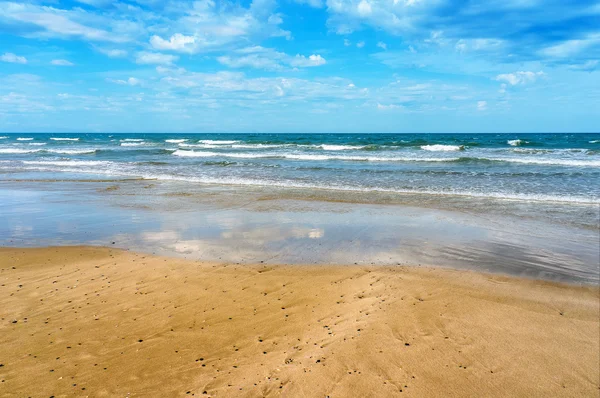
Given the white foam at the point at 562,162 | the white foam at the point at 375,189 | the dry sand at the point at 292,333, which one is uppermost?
the white foam at the point at 562,162

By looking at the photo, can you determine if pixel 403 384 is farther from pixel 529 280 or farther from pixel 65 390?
pixel 529 280

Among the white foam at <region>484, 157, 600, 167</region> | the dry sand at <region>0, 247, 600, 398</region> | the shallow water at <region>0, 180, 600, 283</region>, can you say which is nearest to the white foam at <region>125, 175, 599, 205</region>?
the shallow water at <region>0, 180, 600, 283</region>

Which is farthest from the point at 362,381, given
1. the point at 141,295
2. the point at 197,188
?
the point at 197,188

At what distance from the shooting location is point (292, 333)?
4691mm

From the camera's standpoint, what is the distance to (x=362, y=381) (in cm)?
380

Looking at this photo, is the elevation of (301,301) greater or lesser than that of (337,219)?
lesser

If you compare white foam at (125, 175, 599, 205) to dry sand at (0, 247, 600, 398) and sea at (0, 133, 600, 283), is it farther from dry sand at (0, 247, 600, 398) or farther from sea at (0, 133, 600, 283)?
dry sand at (0, 247, 600, 398)

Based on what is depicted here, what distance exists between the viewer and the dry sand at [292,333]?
380 centimetres

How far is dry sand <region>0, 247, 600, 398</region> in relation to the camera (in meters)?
3.80

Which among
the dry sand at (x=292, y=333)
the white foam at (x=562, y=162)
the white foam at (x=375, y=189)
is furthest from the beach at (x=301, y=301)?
the white foam at (x=562, y=162)

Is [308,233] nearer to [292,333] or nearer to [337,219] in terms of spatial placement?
[337,219]

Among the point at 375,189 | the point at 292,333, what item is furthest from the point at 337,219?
the point at 292,333

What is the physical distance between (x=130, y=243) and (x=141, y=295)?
300cm

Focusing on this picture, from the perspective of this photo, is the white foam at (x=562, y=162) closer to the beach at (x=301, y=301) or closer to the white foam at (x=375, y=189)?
the white foam at (x=375, y=189)
